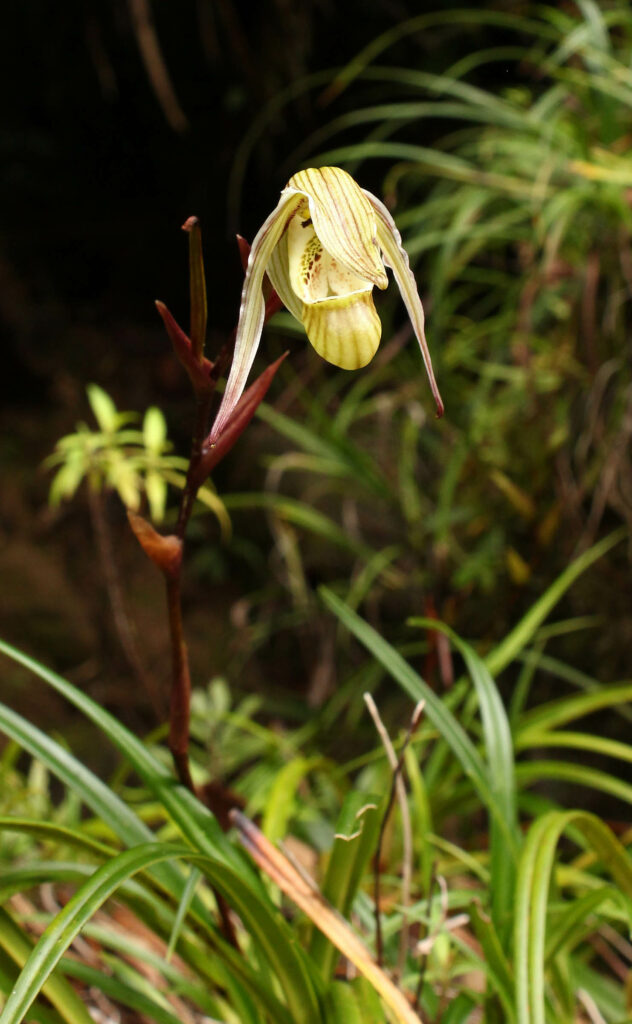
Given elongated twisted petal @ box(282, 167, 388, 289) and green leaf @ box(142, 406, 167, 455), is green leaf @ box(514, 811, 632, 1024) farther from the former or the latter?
green leaf @ box(142, 406, 167, 455)

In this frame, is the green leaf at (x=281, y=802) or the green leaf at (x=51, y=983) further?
the green leaf at (x=281, y=802)

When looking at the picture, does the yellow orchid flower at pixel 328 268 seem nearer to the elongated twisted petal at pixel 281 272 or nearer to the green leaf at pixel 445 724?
the elongated twisted petal at pixel 281 272

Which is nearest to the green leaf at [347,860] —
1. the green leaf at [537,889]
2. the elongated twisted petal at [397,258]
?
the green leaf at [537,889]

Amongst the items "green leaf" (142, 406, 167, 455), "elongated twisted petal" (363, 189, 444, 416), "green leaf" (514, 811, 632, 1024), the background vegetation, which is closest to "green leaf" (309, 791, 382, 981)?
the background vegetation

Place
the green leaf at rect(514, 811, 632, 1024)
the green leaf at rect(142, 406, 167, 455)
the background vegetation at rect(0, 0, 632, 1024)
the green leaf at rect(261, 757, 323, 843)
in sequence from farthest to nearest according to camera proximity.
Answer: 1. the green leaf at rect(142, 406, 167, 455)
2. the green leaf at rect(261, 757, 323, 843)
3. the background vegetation at rect(0, 0, 632, 1024)
4. the green leaf at rect(514, 811, 632, 1024)

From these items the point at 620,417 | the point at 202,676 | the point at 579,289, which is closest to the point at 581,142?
the point at 579,289

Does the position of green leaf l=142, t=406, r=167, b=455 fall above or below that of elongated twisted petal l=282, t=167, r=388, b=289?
above

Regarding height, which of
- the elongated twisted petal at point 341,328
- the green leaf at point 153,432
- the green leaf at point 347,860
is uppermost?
the green leaf at point 153,432

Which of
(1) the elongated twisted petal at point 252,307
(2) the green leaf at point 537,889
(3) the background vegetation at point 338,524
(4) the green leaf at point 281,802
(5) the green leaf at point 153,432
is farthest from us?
(5) the green leaf at point 153,432
